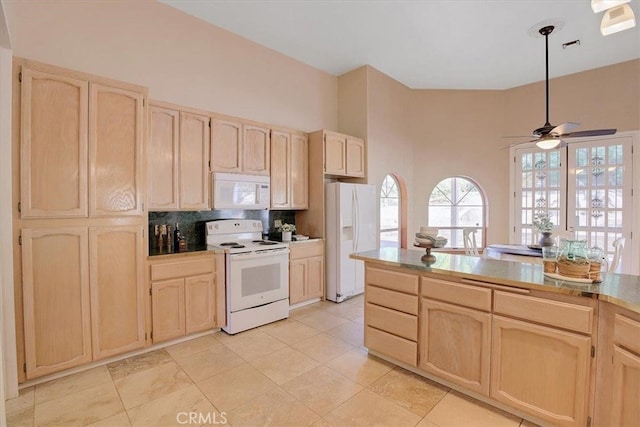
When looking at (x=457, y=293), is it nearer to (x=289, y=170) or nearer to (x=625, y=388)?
(x=625, y=388)

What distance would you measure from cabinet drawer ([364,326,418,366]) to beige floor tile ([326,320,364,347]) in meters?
0.35

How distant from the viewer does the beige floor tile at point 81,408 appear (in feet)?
6.51

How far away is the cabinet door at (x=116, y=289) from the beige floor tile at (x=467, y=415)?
2454 millimetres

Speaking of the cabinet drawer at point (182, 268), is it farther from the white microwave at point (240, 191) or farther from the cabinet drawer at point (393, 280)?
the cabinet drawer at point (393, 280)

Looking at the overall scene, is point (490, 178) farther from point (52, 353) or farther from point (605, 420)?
point (52, 353)

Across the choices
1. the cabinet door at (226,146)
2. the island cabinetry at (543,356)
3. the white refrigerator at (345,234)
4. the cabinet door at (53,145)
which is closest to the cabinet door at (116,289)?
the cabinet door at (53,145)

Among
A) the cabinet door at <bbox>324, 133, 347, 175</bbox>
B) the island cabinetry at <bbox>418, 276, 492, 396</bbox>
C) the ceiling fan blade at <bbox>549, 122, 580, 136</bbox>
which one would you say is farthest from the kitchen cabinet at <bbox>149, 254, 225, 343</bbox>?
the ceiling fan blade at <bbox>549, 122, 580, 136</bbox>

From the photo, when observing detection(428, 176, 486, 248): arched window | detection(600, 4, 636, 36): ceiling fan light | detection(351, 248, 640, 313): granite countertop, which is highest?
detection(600, 4, 636, 36): ceiling fan light

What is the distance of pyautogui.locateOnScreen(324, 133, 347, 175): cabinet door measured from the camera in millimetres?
4285

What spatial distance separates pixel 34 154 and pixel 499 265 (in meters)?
3.50

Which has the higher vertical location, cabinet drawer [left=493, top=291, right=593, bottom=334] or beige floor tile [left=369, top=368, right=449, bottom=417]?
cabinet drawer [left=493, top=291, right=593, bottom=334]

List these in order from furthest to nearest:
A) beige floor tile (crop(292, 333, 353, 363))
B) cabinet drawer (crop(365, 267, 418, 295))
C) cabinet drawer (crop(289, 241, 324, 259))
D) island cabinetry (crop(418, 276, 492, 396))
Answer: cabinet drawer (crop(289, 241, 324, 259)) → beige floor tile (crop(292, 333, 353, 363)) → cabinet drawer (crop(365, 267, 418, 295)) → island cabinetry (crop(418, 276, 492, 396))

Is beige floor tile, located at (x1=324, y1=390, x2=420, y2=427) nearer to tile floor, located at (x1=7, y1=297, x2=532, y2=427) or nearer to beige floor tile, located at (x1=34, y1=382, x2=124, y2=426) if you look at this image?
tile floor, located at (x1=7, y1=297, x2=532, y2=427)

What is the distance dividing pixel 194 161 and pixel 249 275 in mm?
1344
